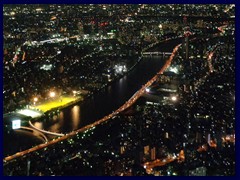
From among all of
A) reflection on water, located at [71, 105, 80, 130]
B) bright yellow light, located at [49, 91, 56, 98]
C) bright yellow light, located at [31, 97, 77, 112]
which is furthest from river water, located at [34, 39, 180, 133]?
bright yellow light, located at [49, 91, 56, 98]

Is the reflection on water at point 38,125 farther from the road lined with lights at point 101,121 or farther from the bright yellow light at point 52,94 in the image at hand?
the bright yellow light at point 52,94

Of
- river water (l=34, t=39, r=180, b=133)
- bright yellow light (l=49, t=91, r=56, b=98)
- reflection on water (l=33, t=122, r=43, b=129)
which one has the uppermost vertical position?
bright yellow light (l=49, t=91, r=56, b=98)

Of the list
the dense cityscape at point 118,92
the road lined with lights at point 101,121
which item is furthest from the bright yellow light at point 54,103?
the road lined with lights at point 101,121

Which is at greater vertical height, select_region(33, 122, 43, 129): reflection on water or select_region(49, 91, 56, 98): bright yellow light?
select_region(49, 91, 56, 98): bright yellow light

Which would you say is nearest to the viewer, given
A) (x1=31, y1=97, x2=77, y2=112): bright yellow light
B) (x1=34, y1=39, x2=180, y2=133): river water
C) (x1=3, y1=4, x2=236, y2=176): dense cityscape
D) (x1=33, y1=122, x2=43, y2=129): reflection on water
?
(x1=3, y1=4, x2=236, y2=176): dense cityscape

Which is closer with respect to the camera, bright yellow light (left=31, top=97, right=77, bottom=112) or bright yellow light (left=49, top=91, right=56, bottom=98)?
bright yellow light (left=31, top=97, right=77, bottom=112)

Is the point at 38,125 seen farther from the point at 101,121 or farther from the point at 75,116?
the point at 101,121

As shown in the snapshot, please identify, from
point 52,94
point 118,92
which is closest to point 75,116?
point 52,94

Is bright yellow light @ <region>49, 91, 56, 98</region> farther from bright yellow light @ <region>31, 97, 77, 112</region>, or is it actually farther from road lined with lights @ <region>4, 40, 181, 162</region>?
road lined with lights @ <region>4, 40, 181, 162</region>

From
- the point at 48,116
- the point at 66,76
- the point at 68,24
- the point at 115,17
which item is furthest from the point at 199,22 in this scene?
the point at 48,116

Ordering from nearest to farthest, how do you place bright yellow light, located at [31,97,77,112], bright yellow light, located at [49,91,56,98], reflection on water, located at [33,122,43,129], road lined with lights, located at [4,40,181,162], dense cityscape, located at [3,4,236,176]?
dense cityscape, located at [3,4,236,176] → road lined with lights, located at [4,40,181,162] → reflection on water, located at [33,122,43,129] → bright yellow light, located at [31,97,77,112] → bright yellow light, located at [49,91,56,98]
